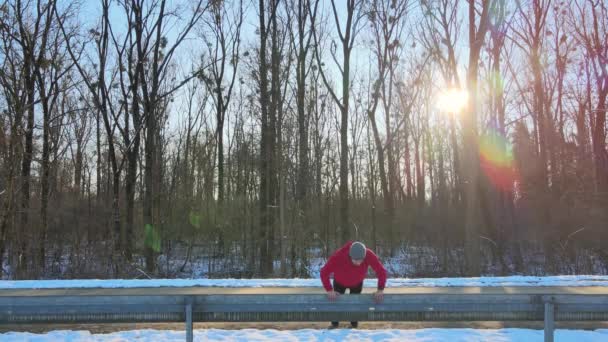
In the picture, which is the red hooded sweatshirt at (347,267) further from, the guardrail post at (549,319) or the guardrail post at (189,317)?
the guardrail post at (549,319)

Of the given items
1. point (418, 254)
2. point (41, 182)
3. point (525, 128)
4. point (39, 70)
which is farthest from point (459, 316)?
point (525, 128)

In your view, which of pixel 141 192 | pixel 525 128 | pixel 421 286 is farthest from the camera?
pixel 525 128

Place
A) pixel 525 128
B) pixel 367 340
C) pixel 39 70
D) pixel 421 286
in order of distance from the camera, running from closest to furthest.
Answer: pixel 367 340
pixel 421 286
pixel 39 70
pixel 525 128

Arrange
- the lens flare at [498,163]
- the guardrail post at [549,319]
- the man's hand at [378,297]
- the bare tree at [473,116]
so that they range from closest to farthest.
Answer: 1. the guardrail post at [549,319]
2. the man's hand at [378,297]
3. the bare tree at [473,116]
4. the lens flare at [498,163]

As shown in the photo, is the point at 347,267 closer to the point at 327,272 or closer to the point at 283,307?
the point at 327,272

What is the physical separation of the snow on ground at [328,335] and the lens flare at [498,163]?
2046 centimetres

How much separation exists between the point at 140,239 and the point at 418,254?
11028 mm

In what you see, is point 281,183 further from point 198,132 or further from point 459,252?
point 198,132

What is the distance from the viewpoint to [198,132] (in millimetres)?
38719

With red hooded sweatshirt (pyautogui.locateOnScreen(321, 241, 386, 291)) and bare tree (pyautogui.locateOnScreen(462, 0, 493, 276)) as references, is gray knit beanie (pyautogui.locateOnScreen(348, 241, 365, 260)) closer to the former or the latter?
red hooded sweatshirt (pyautogui.locateOnScreen(321, 241, 386, 291))

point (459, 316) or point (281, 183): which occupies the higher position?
point (281, 183)

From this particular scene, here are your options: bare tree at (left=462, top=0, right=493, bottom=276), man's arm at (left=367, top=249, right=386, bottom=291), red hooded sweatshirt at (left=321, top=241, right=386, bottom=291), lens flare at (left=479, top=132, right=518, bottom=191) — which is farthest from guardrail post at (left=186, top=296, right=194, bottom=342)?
lens flare at (left=479, top=132, right=518, bottom=191)

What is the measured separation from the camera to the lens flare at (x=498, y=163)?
26.9m

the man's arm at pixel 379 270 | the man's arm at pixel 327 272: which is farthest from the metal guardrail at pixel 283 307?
the man's arm at pixel 327 272
